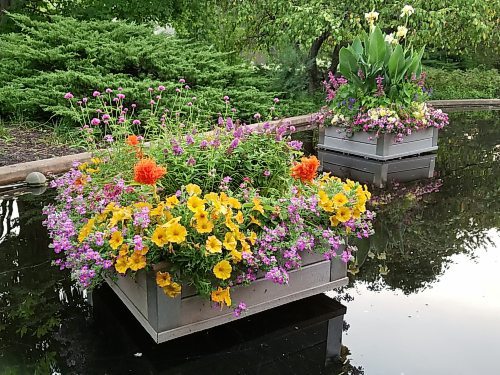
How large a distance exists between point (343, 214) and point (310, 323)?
605 mm

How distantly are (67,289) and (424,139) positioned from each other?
215 inches

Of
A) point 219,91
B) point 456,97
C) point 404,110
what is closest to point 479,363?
point 404,110

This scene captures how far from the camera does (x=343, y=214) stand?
2816 millimetres

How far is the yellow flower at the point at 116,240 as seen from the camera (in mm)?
2375

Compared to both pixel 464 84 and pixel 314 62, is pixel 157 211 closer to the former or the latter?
pixel 314 62

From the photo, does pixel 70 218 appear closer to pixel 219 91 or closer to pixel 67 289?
pixel 67 289

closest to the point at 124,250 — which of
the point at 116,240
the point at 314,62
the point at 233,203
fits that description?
the point at 116,240

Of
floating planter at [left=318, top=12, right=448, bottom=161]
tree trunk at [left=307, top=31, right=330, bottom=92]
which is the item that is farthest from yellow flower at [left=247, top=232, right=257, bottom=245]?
tree trunk at [left=307, top=31, right=330, bottom=92]

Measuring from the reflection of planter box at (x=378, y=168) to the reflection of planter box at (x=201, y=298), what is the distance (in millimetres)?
3002

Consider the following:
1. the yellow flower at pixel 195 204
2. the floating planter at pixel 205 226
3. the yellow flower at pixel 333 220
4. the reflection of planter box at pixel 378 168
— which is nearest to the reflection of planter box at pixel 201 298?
the floating planter at pixel 205 226

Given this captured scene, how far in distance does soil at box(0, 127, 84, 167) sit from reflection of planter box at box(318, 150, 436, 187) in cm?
306

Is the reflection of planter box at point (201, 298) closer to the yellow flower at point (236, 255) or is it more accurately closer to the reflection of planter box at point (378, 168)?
the yellow flower at point (236, 255)

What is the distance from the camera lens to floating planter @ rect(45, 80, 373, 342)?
2.41m

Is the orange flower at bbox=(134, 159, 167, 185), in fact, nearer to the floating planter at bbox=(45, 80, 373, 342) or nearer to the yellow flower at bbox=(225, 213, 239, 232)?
the floating planter at bbox=(45, 80, 373, 342)
